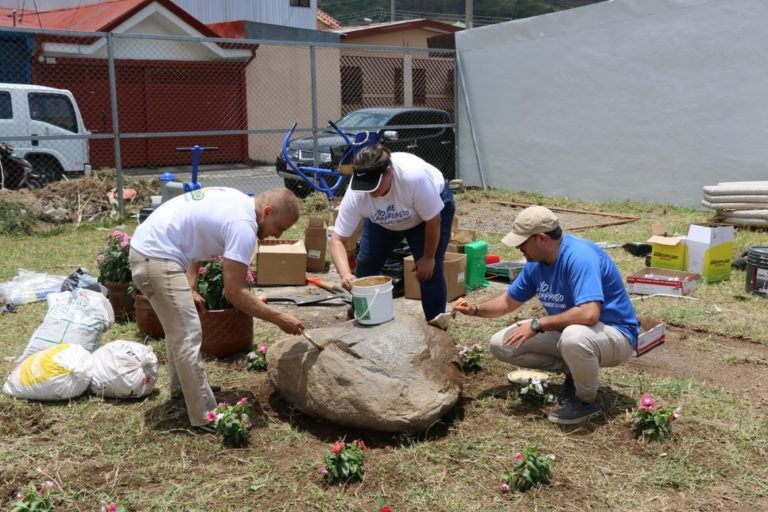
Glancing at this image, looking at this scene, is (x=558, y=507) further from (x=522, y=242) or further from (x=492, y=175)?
(x=492, y=175)

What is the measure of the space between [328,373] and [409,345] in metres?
0.46

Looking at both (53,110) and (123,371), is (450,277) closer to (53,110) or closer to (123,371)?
(123,371)

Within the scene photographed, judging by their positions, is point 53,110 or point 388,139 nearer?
point 388,139

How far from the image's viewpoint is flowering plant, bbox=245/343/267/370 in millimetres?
4773

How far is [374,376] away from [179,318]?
105 cm

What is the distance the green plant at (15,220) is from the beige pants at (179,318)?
6.66 m

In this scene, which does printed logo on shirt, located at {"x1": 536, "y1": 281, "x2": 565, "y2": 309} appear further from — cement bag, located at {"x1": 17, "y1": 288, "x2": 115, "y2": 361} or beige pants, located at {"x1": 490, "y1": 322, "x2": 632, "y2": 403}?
cement bag, located at {"x1": 17, "y1": 288, "x2": 115, "y2": 361}

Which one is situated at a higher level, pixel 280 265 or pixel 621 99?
pixel 621 99

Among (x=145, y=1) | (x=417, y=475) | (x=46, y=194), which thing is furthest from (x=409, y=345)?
(x=145, y=1)

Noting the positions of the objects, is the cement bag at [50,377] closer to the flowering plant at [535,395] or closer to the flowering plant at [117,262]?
the flowering plant at [117,262]

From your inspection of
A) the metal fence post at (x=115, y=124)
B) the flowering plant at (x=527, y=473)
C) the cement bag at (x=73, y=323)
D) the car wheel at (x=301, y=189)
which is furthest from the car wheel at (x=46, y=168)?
the flowering plant at (x=527, y=473)

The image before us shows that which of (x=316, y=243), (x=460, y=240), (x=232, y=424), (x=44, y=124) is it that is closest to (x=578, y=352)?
(x=232, y=424)

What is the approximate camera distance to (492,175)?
566 inches

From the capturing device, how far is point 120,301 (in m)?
5.75
